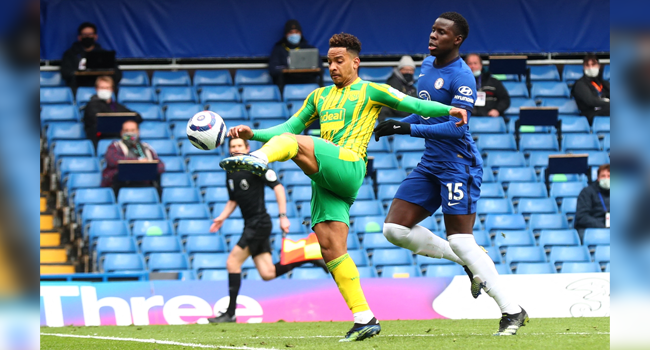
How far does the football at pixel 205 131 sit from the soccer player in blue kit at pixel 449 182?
1.10 meters

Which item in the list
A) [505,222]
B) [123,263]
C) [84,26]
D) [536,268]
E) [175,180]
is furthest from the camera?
[84,26]

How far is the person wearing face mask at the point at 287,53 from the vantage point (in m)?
15.0

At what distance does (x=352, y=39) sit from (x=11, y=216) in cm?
440

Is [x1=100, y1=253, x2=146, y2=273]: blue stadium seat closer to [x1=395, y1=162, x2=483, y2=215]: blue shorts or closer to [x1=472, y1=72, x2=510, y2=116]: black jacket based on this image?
[x1=395, y1=162, x2=483, y2=215]: blue shorts

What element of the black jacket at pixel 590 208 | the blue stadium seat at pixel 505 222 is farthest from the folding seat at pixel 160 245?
the black jacket at pixel 590 208

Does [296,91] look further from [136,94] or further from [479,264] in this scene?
[479,264]

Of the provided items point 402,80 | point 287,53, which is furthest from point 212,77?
point 402,80

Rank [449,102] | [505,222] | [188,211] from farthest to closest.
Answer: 1. [505,222]
2. [188,211]
3. [449,102]

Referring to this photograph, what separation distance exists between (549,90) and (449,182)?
431 inches

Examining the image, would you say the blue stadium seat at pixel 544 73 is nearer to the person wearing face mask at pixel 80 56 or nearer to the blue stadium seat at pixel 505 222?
the blue stadium seat at pixel 505 222

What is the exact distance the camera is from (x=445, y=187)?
222 inches

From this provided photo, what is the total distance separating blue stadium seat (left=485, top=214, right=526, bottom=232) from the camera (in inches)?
496

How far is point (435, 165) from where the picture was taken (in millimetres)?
5766

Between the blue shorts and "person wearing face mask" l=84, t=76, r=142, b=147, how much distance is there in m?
8.36
